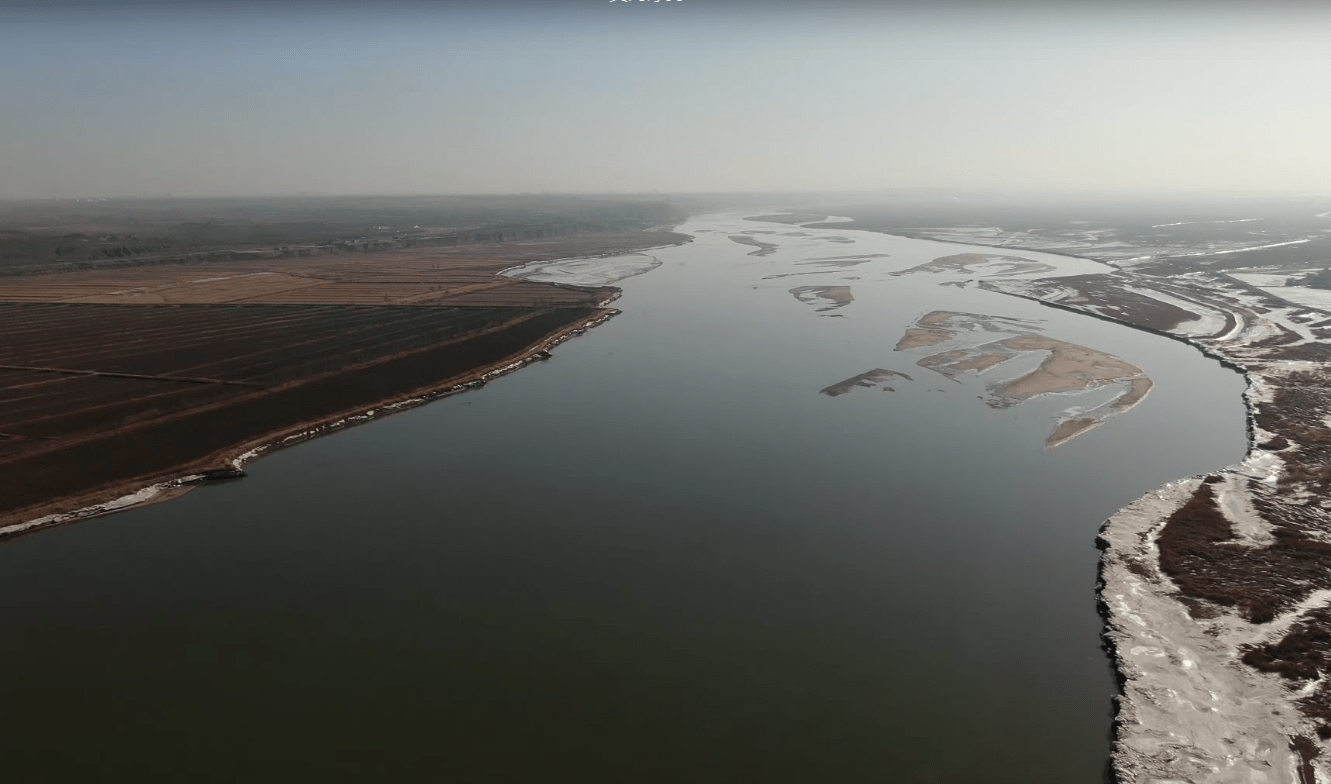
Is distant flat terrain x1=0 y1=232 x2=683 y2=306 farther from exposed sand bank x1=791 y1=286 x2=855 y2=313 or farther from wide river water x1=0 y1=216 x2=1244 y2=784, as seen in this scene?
wide river water x1=0 y1=216 x2=1244 y2=784

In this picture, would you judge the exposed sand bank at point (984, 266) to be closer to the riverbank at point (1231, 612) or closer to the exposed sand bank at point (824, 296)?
the exposed sand bank at point (824, 296)

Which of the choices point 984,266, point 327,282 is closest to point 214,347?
point 327,282

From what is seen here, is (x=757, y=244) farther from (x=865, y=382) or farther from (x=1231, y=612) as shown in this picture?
(x=1231, y=612)

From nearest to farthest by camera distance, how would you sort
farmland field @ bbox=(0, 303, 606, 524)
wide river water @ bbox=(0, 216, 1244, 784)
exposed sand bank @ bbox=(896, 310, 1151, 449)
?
1. wide river water @ bbox=(0, 216, 1244, 784)
2. farmland field @ bbox=(0, 303, 606, 524)
3. exposed sand bank @ bbox=(896, 310, 1151, 449)

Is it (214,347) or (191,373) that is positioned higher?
A: (214,347)

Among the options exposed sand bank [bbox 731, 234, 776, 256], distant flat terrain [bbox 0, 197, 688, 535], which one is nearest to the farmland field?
distant flat terrain [bbox 0, 197, 688, 535]

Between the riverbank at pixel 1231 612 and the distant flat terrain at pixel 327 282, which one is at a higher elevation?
the distant flat terrain at pixel 327 282

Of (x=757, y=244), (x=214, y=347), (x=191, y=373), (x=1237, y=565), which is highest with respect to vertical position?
(x=757, y=244)

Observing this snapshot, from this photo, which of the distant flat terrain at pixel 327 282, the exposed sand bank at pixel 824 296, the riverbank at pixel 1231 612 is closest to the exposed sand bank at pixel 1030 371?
the riverbank at pixel 1231 612
